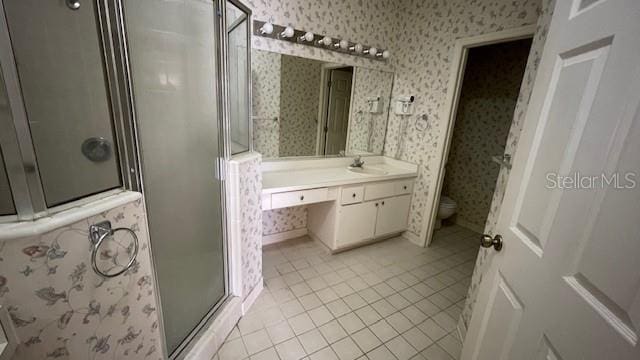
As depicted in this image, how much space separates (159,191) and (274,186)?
91 centimetres

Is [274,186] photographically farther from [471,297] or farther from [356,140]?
[471,297]

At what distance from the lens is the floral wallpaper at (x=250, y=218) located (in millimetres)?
1440

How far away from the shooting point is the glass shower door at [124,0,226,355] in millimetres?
947

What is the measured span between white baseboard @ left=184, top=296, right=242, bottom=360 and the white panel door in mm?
1309

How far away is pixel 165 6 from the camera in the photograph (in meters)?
1.01

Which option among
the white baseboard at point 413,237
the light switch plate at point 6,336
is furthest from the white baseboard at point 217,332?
the white baseboard at point 413,237

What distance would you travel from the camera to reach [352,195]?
221 cm

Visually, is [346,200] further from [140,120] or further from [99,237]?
[99,237]

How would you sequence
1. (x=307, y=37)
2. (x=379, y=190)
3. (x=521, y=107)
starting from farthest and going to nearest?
(x=379, y=190) → (x=307, y=37) → (x=521, y=107)

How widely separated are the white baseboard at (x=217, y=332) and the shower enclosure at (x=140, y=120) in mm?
48

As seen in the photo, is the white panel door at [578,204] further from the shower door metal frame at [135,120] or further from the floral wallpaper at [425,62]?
the floral wallpaper at [425,62]

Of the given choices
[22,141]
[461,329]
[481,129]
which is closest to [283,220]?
[461,329]

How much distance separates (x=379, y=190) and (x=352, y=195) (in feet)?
1.08

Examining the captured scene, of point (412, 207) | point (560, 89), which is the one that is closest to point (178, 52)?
point (560, 89)
